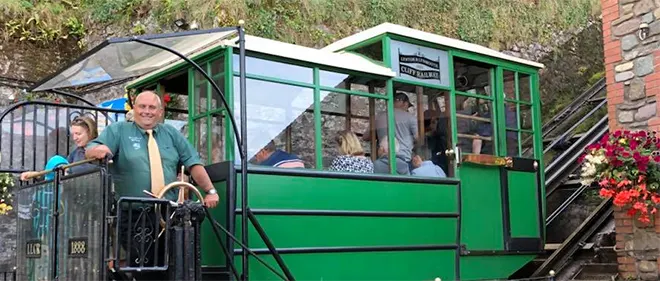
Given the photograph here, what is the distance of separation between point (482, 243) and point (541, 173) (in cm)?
128

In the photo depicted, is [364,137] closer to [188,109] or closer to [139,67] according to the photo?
[188,109]

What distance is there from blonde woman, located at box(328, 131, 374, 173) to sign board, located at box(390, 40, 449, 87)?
0.86 meters

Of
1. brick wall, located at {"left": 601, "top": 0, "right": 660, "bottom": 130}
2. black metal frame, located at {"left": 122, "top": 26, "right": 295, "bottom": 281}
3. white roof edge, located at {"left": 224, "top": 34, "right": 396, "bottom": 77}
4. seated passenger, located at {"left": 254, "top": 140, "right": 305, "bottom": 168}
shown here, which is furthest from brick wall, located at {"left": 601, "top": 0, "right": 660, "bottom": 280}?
black metal frame, located at {"left": 122, "top": 26, "right": 295, "bottom": 281}

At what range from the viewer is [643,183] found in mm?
6707

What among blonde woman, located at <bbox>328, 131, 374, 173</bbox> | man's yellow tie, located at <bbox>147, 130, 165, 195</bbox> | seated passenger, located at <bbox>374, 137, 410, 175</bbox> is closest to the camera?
man's yellow tie, located at <bbox>147, 130, 165, 195</bbox>

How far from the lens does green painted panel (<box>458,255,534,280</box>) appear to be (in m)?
7.12

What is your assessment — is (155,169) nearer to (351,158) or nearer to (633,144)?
(351,158)

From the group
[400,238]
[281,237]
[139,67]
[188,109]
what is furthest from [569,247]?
[139,67]

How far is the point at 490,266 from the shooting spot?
7.40 m

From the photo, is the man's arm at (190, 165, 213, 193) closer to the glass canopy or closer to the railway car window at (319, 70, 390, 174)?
the glass canopy

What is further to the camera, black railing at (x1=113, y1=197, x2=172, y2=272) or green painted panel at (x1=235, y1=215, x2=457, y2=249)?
green painted panel at (x1=235, y1=215, x2=457, y2=249)

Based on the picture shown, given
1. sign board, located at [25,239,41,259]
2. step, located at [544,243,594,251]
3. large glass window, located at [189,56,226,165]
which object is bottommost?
step, located at [544,243,594,251]

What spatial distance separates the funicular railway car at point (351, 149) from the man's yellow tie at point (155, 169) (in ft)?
1.64

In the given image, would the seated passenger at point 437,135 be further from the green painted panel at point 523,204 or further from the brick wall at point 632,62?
the brick wall at point 632,62
